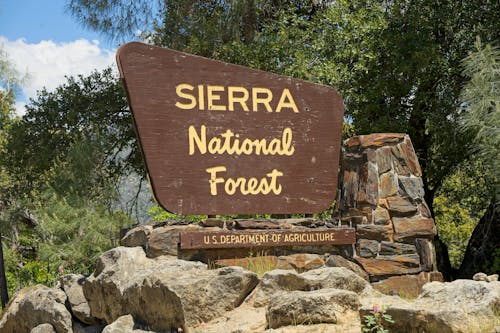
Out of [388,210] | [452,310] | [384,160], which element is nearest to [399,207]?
[388,210]

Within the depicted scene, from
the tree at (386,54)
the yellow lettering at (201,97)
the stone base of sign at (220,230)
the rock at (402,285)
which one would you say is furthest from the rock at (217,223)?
the tree at (386,54)

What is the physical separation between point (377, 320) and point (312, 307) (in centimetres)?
62

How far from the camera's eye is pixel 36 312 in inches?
385

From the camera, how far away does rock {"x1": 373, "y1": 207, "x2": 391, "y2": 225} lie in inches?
366

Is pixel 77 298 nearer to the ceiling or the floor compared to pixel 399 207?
nearer to the floor

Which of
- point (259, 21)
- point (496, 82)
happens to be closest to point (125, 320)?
point (496, 82)

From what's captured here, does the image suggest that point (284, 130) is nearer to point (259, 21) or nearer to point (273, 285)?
point (273, 285)

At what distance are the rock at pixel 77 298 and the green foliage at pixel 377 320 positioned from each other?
497 centimetres

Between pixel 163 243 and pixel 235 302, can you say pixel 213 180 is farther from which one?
pixel 235 302

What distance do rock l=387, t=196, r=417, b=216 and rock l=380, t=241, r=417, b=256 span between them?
0.42 meters

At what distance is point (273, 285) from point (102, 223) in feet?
28.6

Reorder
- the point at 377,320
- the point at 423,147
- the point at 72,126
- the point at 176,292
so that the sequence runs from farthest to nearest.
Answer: the point at 72,126
the point at 423,147
the point at 176,292
the point at 377,320

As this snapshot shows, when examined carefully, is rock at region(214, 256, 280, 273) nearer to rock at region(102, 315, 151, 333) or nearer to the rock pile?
the rock pile

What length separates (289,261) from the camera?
29.3 feet
